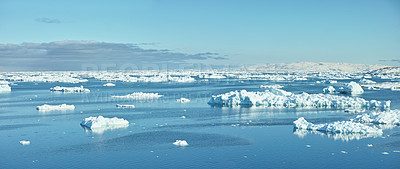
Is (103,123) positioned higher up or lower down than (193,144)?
higher up

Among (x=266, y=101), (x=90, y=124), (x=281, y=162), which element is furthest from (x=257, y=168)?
(x=266, y=101)

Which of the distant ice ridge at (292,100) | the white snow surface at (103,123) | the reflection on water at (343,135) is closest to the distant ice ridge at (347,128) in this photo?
the reflection on water at (343,135)

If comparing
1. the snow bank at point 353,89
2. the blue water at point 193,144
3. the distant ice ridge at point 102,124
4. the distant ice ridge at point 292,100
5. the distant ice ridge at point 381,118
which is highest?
the snow bank at point 353,89

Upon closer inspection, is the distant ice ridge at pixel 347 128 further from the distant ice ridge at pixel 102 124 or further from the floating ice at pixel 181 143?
the distant ice ridge at pixel 102 124

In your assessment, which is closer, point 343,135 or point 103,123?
point 343,135

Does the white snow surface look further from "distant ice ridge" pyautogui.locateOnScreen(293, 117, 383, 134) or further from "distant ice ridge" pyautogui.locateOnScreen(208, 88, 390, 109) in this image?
"distant ice ridge" pyautogui.locateOnScreen(208, 88, 390, 109)

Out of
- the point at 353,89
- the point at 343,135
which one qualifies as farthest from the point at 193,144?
the point at 353,89

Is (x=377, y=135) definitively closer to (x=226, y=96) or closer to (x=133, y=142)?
(x=133, y=142)

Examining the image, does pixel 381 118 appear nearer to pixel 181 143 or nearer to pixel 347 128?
pixel 347 128

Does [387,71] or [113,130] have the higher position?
[387,71]
